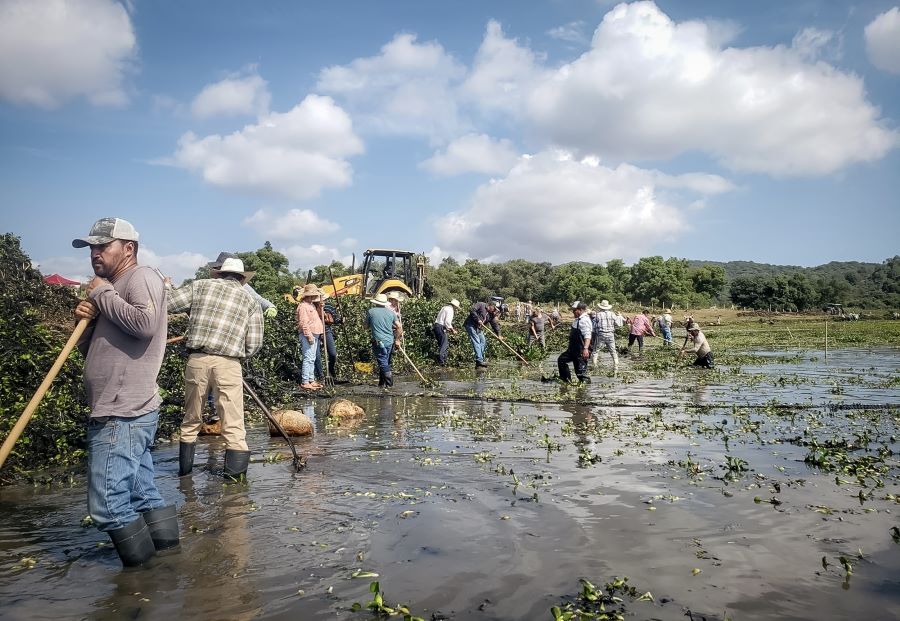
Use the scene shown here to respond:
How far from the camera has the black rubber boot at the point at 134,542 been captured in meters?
4.16

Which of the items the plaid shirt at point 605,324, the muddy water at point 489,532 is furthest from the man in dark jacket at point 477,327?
the muddy water at point 489,532

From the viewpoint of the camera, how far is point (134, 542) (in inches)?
166

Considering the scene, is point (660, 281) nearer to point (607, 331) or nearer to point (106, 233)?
point (607, 331)

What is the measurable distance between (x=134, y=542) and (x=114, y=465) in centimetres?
61

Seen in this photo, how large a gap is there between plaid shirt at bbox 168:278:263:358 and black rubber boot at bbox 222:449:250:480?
3.32 feet

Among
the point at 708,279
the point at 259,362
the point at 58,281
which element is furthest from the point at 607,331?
the point at 708,279

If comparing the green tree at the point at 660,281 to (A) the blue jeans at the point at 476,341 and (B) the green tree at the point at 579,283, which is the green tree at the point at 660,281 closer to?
(B) the green tree at the point at 579,283

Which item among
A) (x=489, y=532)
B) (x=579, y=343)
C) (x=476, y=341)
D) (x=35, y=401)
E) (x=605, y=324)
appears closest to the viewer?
(x=35, y=401)

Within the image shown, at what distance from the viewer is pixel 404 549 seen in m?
4.66

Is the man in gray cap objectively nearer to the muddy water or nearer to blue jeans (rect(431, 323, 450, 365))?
the muddy water

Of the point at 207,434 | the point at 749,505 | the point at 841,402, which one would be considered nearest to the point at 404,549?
the point at 749,505

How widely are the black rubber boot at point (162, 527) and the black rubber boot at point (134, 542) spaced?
0.14 meters

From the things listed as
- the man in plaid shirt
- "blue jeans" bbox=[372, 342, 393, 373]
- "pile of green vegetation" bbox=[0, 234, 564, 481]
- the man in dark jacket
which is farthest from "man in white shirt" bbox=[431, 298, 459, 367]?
the man in plaid shirt

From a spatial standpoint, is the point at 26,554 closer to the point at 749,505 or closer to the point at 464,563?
the point at 464,563
